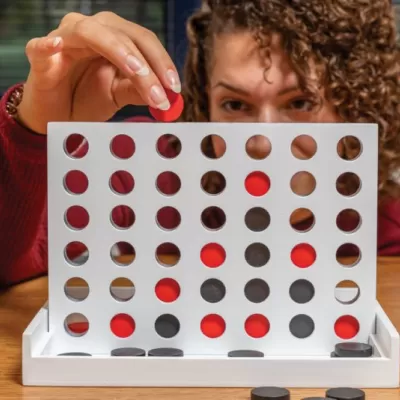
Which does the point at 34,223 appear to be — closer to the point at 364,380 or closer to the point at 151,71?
the point at 151,71

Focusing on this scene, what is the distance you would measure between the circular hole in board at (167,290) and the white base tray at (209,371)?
0.07 metres

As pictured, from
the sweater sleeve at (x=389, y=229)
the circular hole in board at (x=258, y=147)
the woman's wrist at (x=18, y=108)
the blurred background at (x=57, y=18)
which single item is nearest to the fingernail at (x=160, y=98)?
the circular hole in board at (x=258, y=147)

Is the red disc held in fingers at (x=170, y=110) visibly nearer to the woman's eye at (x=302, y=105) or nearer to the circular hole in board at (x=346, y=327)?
the circular hole in board at (x=346, y=327)

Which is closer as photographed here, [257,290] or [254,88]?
[257,290]

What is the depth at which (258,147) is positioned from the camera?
872 millimetres

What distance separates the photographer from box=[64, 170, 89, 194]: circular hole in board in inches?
33.2

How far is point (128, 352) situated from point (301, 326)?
0.58ft

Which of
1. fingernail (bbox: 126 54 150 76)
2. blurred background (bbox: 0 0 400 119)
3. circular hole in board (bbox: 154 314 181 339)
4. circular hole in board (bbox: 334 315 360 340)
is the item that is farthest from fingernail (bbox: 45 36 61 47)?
blurred background (bbox: 0 0 400 119)

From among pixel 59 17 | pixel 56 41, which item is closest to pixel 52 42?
pixel 56 41

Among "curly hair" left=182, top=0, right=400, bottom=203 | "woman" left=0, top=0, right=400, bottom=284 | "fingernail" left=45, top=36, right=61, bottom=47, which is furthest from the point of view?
"curly hair" left=182, top=0, right=400, bottom=203

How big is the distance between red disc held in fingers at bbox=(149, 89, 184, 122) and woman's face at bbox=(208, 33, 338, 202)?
1.73 ft

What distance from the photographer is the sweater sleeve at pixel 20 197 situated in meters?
1.25

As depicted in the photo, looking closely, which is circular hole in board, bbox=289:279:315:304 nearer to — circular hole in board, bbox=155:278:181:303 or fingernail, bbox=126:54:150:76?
circular hole in board, bbox=155:278:181:303

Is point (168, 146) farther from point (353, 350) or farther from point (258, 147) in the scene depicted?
point (353, 350)
